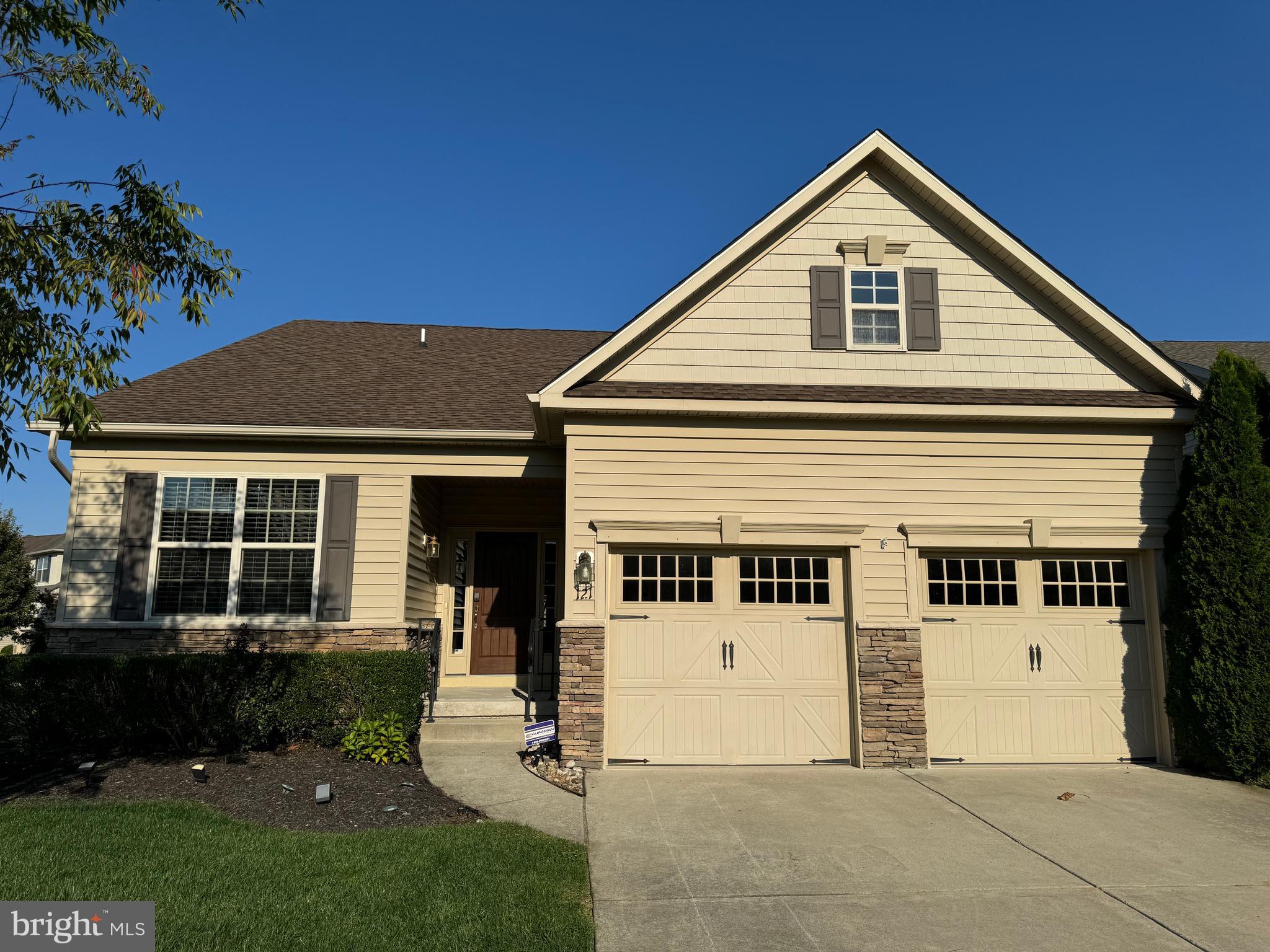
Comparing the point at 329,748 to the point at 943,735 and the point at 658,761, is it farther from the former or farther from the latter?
the point at 943,735

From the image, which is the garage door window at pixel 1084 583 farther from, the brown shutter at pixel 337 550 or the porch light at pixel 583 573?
the brown shutter at pixel 337 550

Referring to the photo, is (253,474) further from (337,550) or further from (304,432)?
(337,550)

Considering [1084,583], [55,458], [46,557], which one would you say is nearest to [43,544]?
[46,557]

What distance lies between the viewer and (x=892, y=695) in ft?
30.2

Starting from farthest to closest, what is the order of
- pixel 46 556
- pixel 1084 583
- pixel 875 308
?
pixel 46 556 < pixel 875 308 < pixel 1084 583

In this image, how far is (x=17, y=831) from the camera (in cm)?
639

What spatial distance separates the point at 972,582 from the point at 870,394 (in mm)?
2445

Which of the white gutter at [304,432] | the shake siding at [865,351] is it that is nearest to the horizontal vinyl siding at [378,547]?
the white gutter at [304,432]

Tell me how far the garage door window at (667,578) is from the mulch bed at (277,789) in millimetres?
2938

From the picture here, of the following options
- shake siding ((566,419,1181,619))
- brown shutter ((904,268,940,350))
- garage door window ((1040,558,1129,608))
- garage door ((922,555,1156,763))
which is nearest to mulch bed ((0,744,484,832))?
shake siding ((566,419,1181,619))

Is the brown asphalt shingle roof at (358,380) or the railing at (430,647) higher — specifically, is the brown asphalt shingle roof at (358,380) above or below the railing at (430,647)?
above

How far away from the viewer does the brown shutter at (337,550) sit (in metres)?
10.6

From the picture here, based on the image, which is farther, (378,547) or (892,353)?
(378,547)

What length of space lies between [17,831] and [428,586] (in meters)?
6.18
